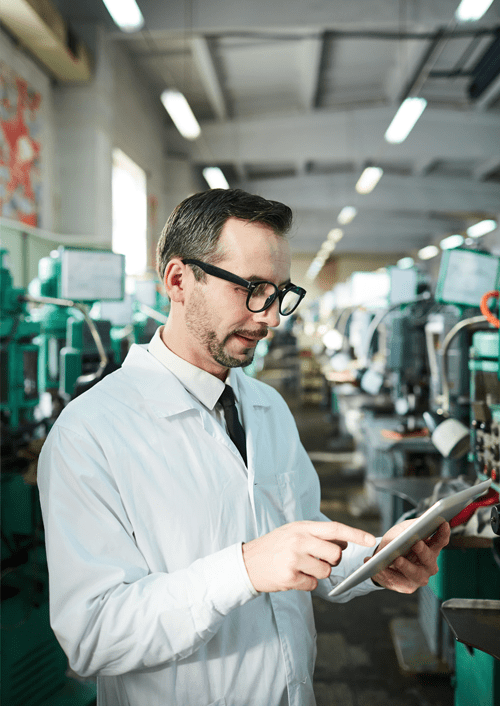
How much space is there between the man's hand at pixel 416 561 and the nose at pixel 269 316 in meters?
0.43

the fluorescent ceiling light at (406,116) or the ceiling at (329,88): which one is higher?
the ceiling at (329,88)

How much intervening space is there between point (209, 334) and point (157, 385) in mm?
139

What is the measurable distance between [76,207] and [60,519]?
5.72 meters

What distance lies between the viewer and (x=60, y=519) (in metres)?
0.85

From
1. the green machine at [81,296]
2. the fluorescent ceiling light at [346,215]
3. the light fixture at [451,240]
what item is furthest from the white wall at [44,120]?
the light fixture at [451,240]

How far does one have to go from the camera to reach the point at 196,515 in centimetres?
97

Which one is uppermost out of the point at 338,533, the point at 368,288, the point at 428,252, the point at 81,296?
the point at 428,252

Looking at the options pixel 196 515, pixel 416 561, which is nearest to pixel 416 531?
pixel 416 561

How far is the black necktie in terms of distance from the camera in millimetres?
1123

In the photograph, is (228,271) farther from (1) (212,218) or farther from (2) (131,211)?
(2) (131,211)

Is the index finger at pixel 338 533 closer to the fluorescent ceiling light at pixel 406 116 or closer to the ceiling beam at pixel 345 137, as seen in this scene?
the fluorescent ceiling light at pixel 406 116

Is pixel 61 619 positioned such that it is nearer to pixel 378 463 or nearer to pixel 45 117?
pixel 378 463

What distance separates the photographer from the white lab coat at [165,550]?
2.66ft

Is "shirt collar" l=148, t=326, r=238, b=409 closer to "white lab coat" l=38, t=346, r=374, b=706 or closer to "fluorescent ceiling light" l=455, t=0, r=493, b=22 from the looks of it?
"white lab coat" l=38, t=346, r=374, b=706
